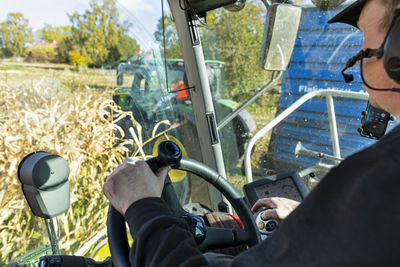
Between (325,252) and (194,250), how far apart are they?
35cm

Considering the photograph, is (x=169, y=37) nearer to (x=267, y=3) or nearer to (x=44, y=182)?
(x=267, y=3)

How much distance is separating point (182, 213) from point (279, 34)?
3.51ft

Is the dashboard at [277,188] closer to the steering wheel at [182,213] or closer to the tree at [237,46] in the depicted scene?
the steering wheel at [182,213]

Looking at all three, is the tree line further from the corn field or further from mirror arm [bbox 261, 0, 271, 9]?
mirror arm [bbox 261, 0, 271, 9]

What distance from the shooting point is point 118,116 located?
7.59 ft

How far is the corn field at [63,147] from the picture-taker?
1.93 meters

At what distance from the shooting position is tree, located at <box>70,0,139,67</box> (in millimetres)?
2229

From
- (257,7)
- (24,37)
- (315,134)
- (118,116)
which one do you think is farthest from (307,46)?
(24,37)

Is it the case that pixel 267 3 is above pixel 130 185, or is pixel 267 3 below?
above

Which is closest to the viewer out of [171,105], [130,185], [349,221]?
[349,221]

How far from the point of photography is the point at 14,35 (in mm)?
2029

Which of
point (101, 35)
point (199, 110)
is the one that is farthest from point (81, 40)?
point (199, 110)

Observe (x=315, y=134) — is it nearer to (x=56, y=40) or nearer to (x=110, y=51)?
(x=110, y=51)

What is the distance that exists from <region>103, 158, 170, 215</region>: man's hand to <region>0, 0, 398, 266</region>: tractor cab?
694mm
